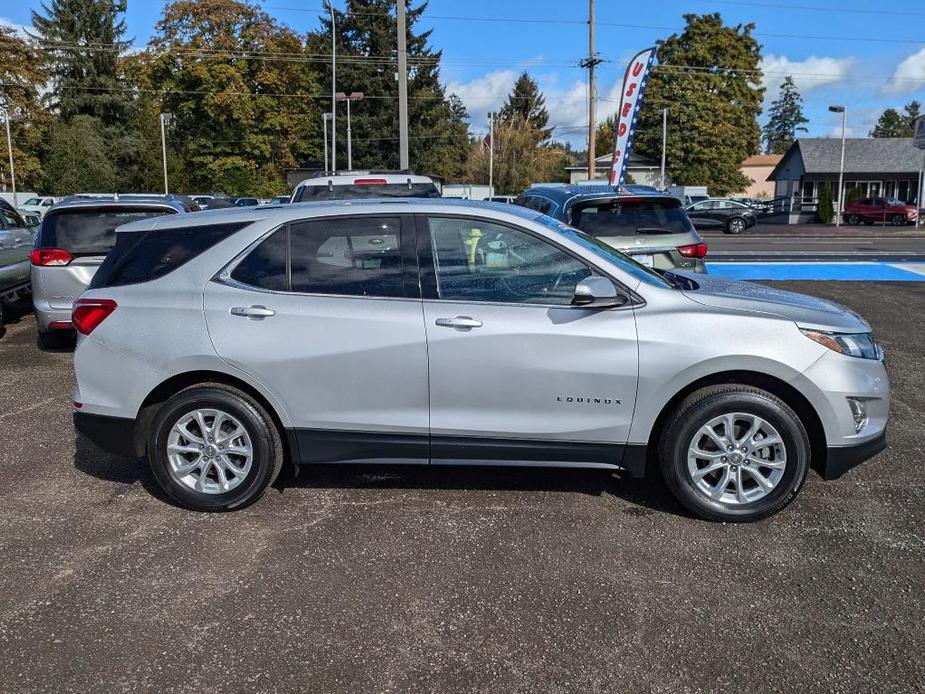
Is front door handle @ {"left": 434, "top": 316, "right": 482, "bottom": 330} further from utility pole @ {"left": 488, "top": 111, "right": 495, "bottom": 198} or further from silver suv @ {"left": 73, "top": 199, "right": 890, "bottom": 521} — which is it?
utility pole @ {"left": 488, "top": 111, "right": 495, "bottom": 198}

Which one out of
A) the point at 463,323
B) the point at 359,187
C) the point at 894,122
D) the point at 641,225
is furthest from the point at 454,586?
the point at 894,122

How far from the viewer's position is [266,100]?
57.1 m

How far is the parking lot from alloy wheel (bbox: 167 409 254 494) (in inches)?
8.3

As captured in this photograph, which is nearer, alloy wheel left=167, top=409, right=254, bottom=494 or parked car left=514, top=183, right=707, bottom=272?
alloy wheel left=167, top=409, right=254, bottom=494

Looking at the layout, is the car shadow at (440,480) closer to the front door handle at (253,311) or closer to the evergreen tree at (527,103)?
the front door handle at (253,311)

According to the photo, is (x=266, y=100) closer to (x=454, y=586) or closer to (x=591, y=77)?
(x=591, y=77)

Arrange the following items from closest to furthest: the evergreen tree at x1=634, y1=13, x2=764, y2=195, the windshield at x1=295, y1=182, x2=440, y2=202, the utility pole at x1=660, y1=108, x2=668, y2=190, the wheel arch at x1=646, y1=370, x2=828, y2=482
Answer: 1. the wheel arch at x1=646, y1=370, x2=828, y2=482
2. the windshield at x1=295, y1=182, x2=440, y2=202
3. the utility pole at x1=660, y1=108, x2=668, y2=190
4. the evergreen tree at x1=634, y1=13, x2=764, y2=195

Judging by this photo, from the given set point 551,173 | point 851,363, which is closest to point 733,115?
point 551,173

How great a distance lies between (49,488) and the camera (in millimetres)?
5062

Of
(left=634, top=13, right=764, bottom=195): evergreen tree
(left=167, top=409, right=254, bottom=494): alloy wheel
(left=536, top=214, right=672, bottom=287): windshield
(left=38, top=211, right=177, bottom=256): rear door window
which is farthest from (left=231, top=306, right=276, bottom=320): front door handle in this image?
(left=634, top=13, right=764, bottom=195): evergreen tree

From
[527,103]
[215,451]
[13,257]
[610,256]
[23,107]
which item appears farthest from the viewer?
[527,103]

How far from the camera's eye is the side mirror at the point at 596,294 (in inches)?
168

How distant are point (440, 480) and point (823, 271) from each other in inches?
552

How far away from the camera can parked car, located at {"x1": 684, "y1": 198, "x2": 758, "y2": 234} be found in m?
39.6
